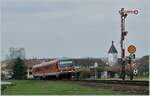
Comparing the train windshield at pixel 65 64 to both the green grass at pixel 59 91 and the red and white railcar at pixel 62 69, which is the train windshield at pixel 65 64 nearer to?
the red and white railcar at pixel 62 69

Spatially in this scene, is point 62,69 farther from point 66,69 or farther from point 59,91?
point 59,91

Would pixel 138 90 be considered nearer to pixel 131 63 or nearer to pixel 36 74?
pixel 131 63

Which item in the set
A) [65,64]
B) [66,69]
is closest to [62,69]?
[66,69]

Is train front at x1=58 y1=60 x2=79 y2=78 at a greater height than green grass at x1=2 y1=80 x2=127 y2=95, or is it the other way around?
train front at x1=58 y1=60 x2=79 y2=78

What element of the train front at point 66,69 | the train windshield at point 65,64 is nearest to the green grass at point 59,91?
the train front at point 66,69

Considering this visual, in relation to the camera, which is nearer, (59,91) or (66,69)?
(59,91)

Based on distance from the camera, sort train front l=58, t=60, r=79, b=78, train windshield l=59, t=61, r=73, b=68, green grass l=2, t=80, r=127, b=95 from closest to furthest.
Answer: green grass l=2, t=80, r=127, b=95
train front l=58, t=60, r=79, b=78
train windshield l=59, t=61, r=73, b=68

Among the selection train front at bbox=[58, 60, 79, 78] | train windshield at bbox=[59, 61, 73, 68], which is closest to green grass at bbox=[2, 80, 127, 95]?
train front at bbox=[58, 60, 79, 78]

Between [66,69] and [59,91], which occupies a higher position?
[66,69]

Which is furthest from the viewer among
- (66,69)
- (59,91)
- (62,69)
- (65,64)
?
(65,64)

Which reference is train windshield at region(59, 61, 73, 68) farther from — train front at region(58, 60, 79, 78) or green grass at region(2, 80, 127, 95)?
green grass at region(2, 80, 127, 95)

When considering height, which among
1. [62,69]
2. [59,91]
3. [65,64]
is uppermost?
[65,64]

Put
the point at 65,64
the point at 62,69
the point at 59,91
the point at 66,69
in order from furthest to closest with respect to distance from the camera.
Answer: the point at 65,64, the point at 66,69, the point at 62,69, the point at 59,91

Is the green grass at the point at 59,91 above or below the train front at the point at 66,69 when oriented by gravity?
below
